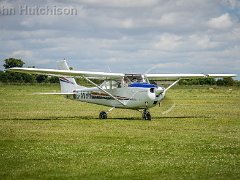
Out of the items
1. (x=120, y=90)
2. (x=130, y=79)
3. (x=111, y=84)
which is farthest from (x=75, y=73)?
(x=130, y=79)

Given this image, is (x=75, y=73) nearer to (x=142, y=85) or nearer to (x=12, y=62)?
(x=142, y=85)

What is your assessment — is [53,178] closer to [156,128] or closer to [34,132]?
[34,132]

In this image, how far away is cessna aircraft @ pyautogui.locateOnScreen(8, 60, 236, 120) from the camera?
25.2 m

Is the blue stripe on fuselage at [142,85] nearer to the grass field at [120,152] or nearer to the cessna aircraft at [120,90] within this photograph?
the cessna aircraft at [120,90]

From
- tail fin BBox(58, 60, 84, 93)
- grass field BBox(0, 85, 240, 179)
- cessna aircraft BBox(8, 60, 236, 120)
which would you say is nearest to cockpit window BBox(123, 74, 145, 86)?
cessna aircraft BBox(8, 60, 236, 120)

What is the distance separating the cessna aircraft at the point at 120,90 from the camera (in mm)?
25188

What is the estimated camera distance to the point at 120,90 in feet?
88.4

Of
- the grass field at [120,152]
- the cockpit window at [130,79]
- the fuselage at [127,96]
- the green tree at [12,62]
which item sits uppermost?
the green tree at [12,62]

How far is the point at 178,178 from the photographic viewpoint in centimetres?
1056

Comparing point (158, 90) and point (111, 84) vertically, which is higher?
point (111, 84)

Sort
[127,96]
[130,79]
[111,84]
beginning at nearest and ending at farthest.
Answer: [127,96] → [130,79] → [111,84]

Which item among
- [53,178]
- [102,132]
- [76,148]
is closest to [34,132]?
[102,132]

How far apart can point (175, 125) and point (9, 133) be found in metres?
7.32

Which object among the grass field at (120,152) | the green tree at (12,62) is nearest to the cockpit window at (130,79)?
the grass field at (120,152)
